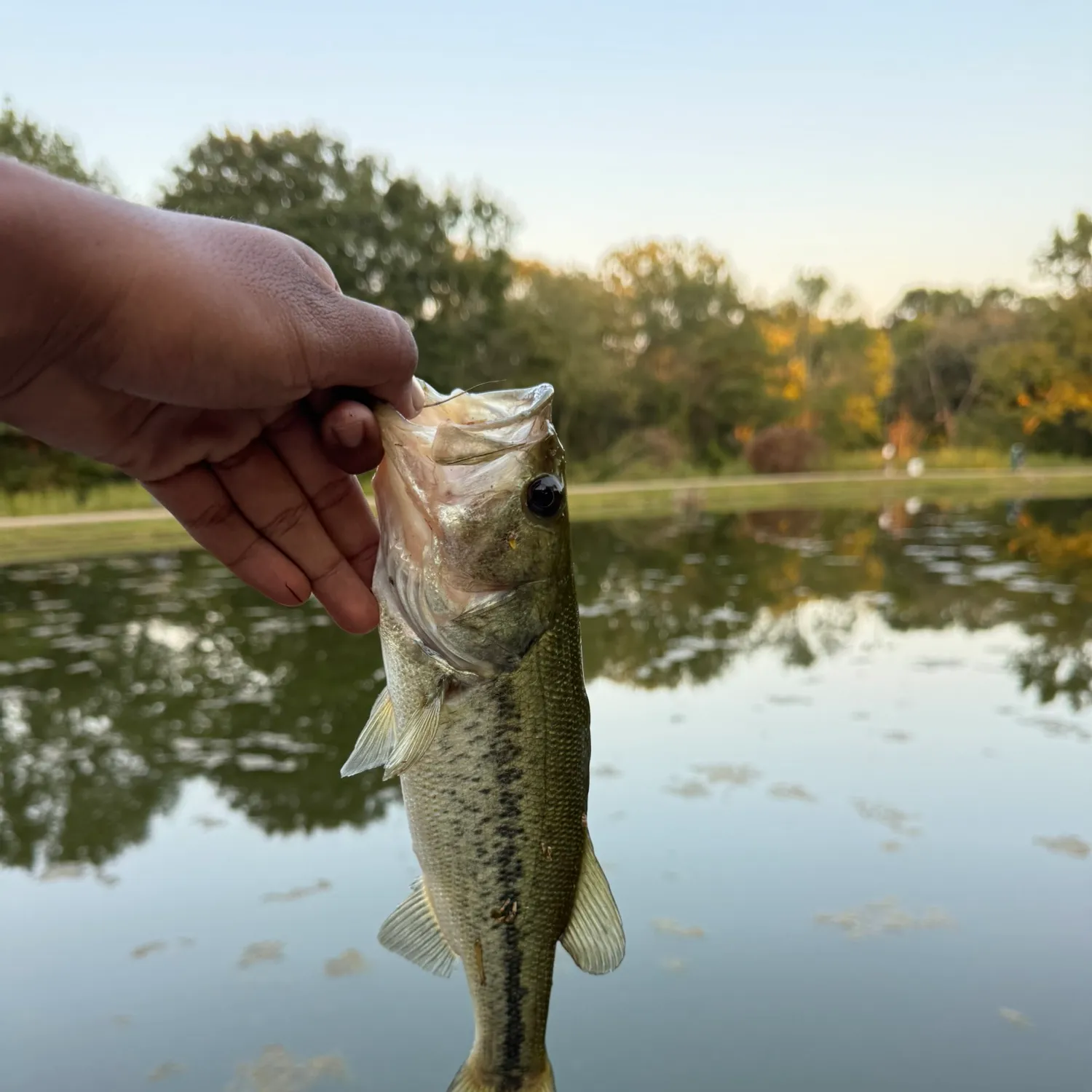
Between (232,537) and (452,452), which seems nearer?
(452,452)

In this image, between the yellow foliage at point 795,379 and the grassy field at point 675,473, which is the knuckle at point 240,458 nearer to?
the grassy field at point 675,473

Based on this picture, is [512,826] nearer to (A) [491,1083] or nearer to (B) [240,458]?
(A) [491,1083]

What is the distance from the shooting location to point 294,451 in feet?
6.91

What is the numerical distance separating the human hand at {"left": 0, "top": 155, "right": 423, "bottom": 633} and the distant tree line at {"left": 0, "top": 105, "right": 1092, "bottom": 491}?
16.8 meters

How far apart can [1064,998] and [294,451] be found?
3.46m

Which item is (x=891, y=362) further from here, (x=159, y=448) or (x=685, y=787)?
(x=159, y=448)

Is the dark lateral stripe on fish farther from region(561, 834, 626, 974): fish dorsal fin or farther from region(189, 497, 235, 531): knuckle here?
region(189, 497, 235, 531): knuckle

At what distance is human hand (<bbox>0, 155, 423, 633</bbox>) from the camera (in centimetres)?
149

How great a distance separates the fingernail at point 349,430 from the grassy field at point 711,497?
13.5 meters

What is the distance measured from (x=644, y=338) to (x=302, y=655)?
2860 centimetres

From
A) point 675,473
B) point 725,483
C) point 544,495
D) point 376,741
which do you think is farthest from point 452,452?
point 675,473

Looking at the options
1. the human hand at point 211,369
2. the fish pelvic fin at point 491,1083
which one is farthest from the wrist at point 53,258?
the fish pelvic fin at point 491,1083

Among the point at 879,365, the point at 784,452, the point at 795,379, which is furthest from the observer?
the point at 879,365

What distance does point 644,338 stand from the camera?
113 feet
